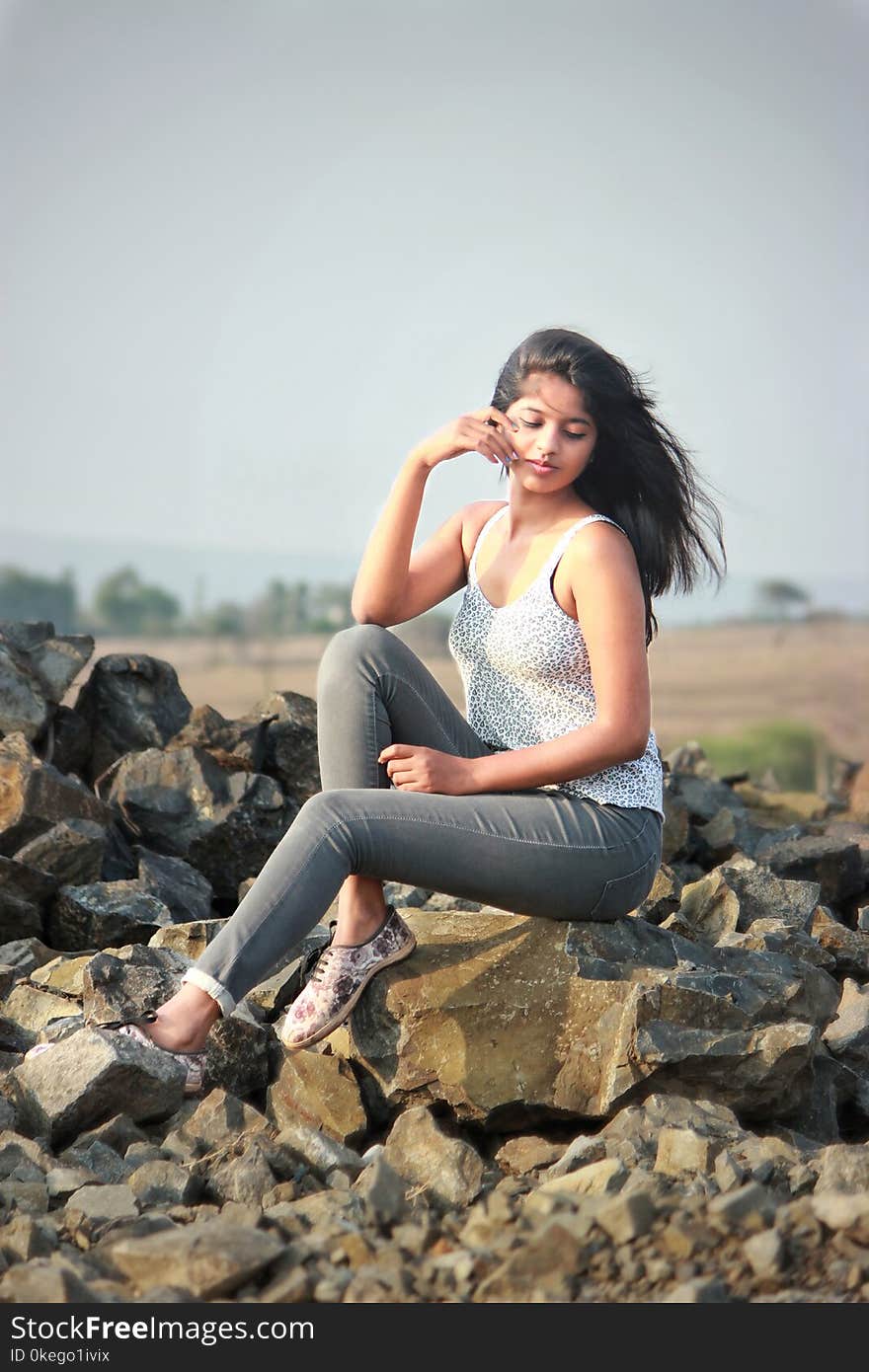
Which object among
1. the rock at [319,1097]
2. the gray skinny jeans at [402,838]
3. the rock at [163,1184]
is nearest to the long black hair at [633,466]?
the gray skinny jeans at [402,838]

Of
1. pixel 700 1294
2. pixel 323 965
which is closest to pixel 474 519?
pixel 323 965

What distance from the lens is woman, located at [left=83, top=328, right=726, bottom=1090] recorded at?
3201mm

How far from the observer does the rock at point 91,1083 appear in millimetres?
3227

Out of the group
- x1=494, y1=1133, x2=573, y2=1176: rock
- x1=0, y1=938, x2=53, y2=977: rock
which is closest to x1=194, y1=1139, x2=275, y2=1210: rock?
x1=494, y1=1133, x2=573, y2=1176: rock

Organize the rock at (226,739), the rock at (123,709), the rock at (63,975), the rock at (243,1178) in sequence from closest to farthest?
1. the rock at (243,1178)
2. the rock at (63,975)
3. the rock at (226,739)
4. the rock at (123,709)

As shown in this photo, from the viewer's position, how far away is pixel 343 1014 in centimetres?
337

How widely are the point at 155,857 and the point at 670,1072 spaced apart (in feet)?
7.30

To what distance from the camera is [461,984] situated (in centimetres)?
340

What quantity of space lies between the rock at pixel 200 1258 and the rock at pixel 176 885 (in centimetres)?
205

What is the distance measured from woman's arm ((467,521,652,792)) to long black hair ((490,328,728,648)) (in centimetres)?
20

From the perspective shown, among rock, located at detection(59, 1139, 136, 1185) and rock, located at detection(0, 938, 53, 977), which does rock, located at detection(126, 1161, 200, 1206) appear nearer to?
rock, located at detection(59, 1139, 136, 1185)

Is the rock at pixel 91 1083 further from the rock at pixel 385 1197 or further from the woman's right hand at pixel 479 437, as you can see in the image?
the woman's right hand at pixel 479 437

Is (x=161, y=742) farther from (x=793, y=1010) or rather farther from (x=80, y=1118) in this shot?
(x=793, y=1010)
